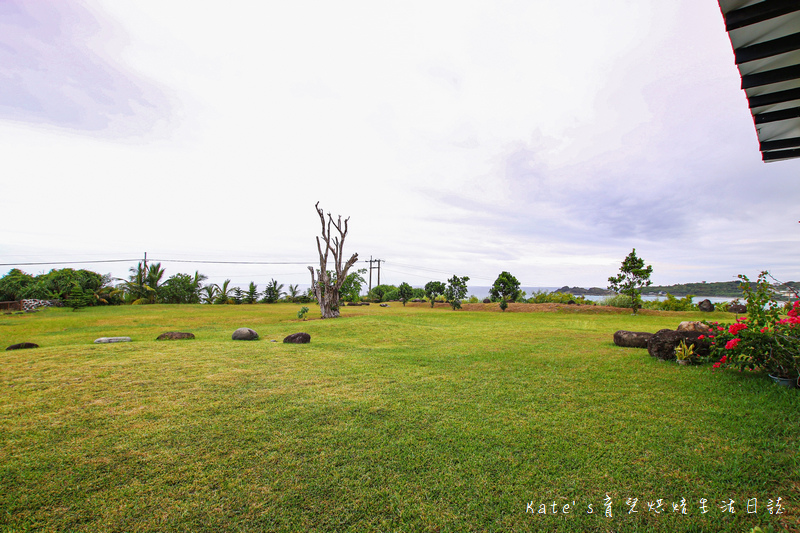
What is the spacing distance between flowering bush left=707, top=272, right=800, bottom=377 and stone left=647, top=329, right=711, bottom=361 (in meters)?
0.57

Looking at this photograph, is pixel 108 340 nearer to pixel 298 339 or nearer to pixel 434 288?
pixel 298 339

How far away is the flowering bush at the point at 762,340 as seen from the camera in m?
4.53

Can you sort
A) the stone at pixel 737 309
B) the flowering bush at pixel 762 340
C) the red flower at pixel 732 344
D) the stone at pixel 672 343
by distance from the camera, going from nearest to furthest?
the flowering bush at pixel 762 340 → the red flower at pixel 732 344 → the stone at pixel 672 343 → the stone at pixel 737 309

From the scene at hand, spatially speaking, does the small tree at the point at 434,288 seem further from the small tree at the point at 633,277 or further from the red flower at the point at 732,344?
the red flower at the point at 732,344

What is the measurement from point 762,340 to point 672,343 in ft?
5.35

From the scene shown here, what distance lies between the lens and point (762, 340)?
4707 mm

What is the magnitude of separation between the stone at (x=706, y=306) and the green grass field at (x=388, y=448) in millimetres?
22016

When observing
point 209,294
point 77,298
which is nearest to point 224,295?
point 209,294

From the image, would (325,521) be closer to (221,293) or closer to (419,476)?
(419,476)

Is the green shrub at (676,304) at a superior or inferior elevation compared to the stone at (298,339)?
superior

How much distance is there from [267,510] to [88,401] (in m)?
3.58

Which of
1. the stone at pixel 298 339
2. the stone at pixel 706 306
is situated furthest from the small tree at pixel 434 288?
the stone at pixel 298 339

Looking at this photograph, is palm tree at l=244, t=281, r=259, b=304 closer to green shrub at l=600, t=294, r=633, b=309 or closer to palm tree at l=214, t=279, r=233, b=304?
palm tree at l=214, t=279, r=233, b=304

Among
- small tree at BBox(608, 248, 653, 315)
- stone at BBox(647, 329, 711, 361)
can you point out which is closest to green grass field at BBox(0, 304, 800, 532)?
stone at BBox(647, 329, 711, 361)
